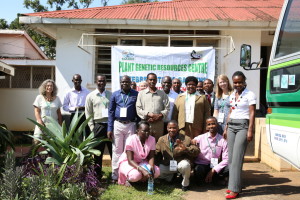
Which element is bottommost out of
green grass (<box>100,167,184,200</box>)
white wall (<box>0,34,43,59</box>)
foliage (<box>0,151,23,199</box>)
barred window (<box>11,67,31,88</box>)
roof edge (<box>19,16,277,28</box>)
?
green grass (<box>100,167,184,200</box>)

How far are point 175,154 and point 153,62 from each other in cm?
281

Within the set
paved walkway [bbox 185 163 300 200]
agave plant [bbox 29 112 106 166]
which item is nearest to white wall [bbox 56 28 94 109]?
agave plant [bbox 29 112 106 166]

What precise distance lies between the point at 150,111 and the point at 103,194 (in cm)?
152

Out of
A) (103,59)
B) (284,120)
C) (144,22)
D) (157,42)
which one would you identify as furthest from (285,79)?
(103,59)

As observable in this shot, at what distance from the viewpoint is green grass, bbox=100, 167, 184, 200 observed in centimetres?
470

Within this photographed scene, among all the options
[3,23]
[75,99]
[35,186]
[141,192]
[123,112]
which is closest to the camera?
[35,186]

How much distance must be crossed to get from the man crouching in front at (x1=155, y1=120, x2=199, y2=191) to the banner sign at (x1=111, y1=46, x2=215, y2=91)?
2185 millimetres

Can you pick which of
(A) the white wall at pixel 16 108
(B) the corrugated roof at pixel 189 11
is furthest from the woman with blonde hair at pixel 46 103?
(A) the white wall at pixel 16 108

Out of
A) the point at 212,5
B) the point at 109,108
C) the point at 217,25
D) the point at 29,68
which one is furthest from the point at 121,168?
the point at 29,68

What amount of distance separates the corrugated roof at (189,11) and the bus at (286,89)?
452cm

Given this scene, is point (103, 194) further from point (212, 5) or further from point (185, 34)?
point (212, 5)

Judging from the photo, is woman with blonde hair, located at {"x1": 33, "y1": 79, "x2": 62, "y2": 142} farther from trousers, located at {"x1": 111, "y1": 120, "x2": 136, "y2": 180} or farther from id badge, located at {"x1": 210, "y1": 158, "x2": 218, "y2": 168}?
id badge, located at {"x1": 210, "y1": 158, "x2": 218, "y2": 168}

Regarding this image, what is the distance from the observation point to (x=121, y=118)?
212 inches

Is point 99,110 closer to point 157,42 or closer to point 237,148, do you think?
point 237,148
